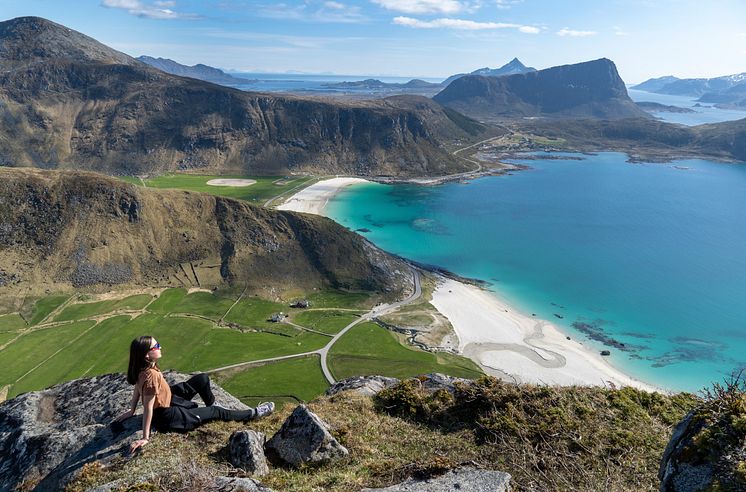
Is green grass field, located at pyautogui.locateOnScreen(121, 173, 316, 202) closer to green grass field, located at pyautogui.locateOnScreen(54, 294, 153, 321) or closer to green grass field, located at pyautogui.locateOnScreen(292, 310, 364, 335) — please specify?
green grass field, located at pyautogui.locateOnScreen(54, 294, 153, 321)

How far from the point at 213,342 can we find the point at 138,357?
61185mm

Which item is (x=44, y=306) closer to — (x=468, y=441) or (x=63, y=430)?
(x=63, y=430)

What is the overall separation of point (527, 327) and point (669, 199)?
138543mm

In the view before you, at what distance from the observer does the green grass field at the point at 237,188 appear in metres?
155

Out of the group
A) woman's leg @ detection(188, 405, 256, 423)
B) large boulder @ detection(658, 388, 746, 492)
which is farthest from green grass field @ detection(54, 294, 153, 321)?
large boulder @ detection(658, 388, 746, 492)

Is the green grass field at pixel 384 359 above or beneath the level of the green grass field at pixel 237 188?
beneath

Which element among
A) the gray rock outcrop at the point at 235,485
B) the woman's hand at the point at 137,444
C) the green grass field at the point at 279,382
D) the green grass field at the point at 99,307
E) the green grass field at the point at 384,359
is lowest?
the green grass field at the point at 279,382

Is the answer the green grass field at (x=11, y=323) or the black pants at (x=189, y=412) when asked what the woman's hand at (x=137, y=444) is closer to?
the black pants at (x=189, y=412)

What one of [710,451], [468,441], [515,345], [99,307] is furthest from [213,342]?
[710,451]

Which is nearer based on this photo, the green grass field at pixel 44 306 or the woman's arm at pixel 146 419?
the woman's arm at pixel 146 419

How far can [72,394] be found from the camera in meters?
18.5

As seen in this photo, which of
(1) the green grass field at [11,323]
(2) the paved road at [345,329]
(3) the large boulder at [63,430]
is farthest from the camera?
(1) the green grass field at [11,323]

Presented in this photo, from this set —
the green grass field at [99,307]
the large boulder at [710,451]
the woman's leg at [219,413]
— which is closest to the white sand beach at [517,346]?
the woman's leg at [219,413]

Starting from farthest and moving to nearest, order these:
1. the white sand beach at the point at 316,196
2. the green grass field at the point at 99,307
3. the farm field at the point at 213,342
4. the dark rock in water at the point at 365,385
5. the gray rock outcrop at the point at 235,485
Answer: the white sand beach at the point at 316,196 < the green grass field at the point at 99,307 < the farm field at the point at 213,342 < the dark rock in water at the point at 365,385 < the gray rock outcrop at the point at 235,485
